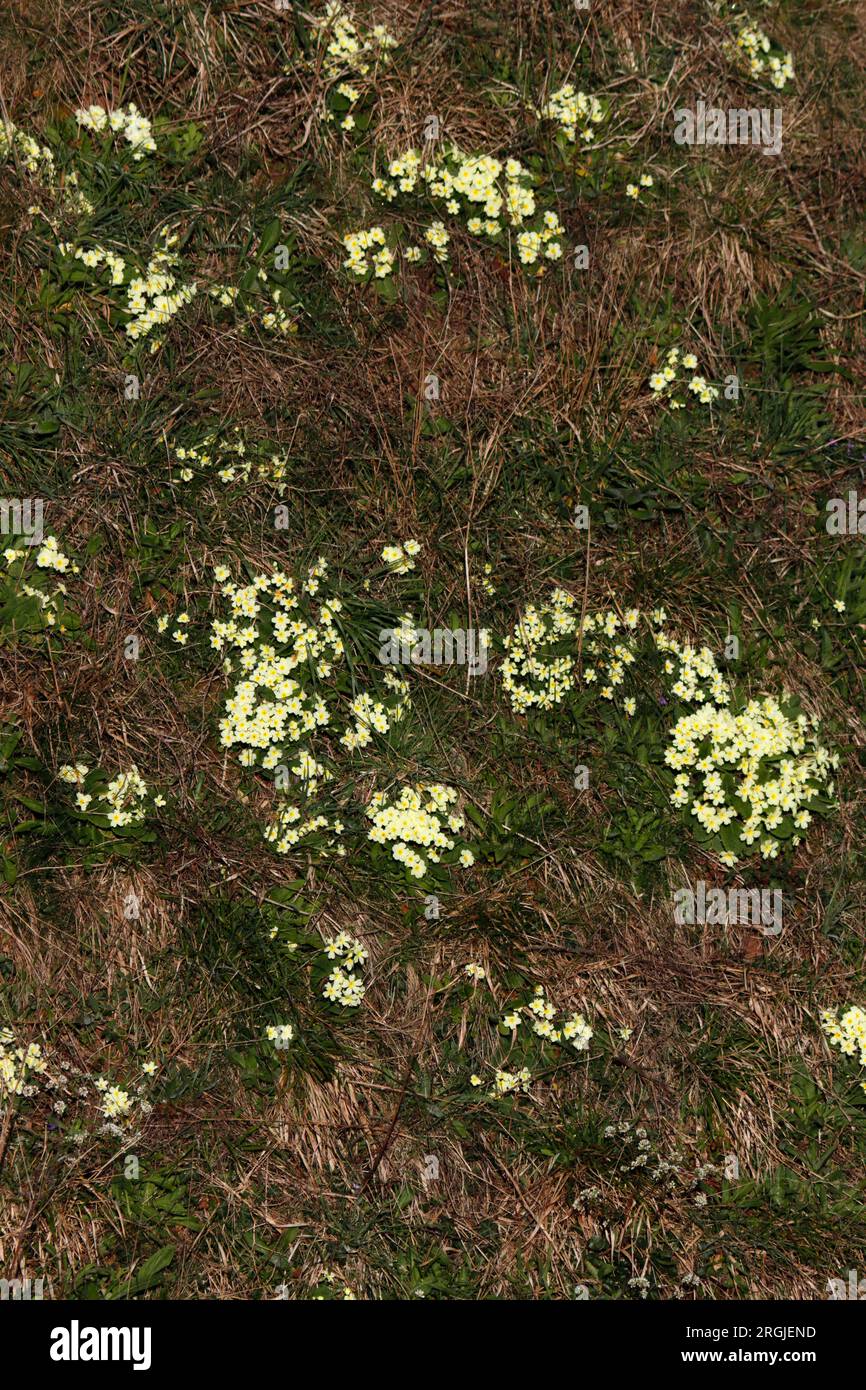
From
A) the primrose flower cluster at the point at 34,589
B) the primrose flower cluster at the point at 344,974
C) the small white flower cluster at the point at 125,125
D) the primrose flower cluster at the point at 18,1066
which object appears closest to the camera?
the primrose flower cluster at the point at 18,1066

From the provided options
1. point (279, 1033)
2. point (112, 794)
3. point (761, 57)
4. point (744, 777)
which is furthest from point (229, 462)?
point (761, 57)

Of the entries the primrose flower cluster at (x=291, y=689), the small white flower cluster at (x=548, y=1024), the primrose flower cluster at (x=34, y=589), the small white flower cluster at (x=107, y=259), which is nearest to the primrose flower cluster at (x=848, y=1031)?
the small white flower cluster at (x=548, y=1024)

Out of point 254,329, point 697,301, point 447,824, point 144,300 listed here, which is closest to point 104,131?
point 144,300

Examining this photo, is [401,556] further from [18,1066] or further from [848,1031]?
[848,1031]

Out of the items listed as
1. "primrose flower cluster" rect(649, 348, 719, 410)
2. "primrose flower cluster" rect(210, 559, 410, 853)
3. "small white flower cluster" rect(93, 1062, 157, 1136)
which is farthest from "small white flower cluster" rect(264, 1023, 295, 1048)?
"primrose flower cluster" rect(649, 348, 719, 410)

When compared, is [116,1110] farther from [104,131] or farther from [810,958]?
[104,131]

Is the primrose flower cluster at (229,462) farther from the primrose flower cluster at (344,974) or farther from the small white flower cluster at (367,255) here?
the primrose flower cluster at (344,974)
